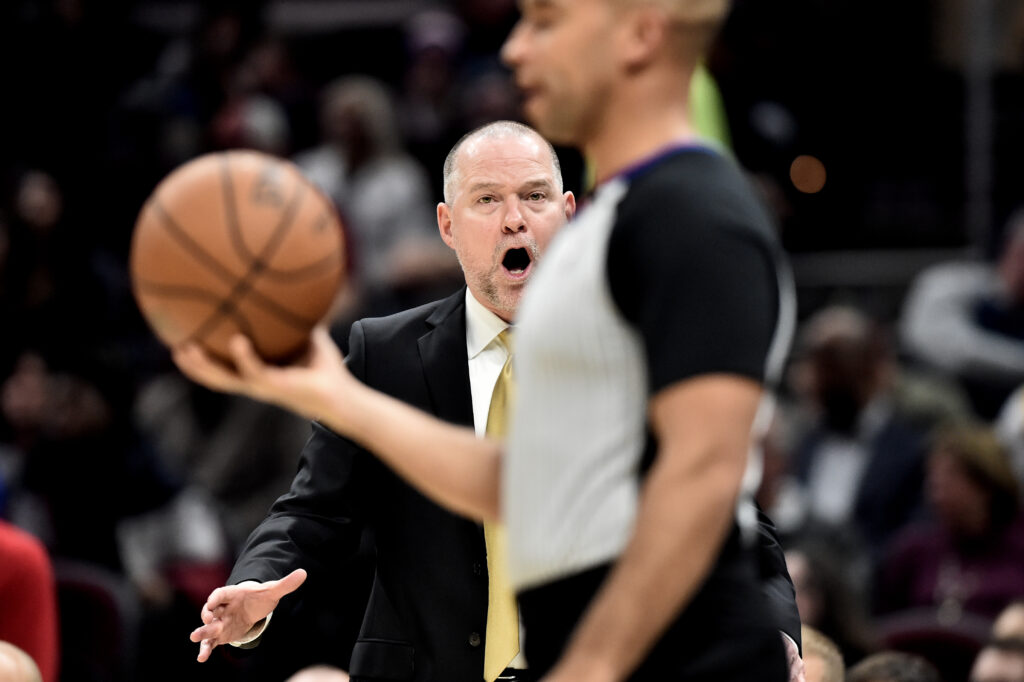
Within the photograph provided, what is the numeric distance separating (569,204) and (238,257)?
185cm

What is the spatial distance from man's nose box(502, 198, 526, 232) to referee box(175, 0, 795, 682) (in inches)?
54.8

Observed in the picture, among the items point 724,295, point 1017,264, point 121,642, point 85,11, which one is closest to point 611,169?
point 724,295

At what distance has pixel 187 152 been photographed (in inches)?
408

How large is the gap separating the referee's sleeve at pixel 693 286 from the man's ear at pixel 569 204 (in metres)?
1.83

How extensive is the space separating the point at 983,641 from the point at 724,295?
13.8ft

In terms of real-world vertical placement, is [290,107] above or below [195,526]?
above

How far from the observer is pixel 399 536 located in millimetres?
3795

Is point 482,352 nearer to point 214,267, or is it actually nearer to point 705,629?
point 214,267

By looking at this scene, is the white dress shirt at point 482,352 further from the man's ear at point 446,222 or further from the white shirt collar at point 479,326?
the man's ear at point 446,222

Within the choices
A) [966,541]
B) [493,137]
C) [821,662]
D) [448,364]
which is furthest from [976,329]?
[448,364]

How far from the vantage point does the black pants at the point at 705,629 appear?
2295 millimetres

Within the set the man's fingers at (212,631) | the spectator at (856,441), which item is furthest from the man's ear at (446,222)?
the spectator at (856,441)

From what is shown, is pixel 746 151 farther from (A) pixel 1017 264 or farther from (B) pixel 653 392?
(B) pixel 653 392

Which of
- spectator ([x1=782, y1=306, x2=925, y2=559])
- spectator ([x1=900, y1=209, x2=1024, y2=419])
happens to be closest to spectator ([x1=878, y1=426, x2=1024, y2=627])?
spectator ([x1=782, y1=306, x2=925, y2=559])
